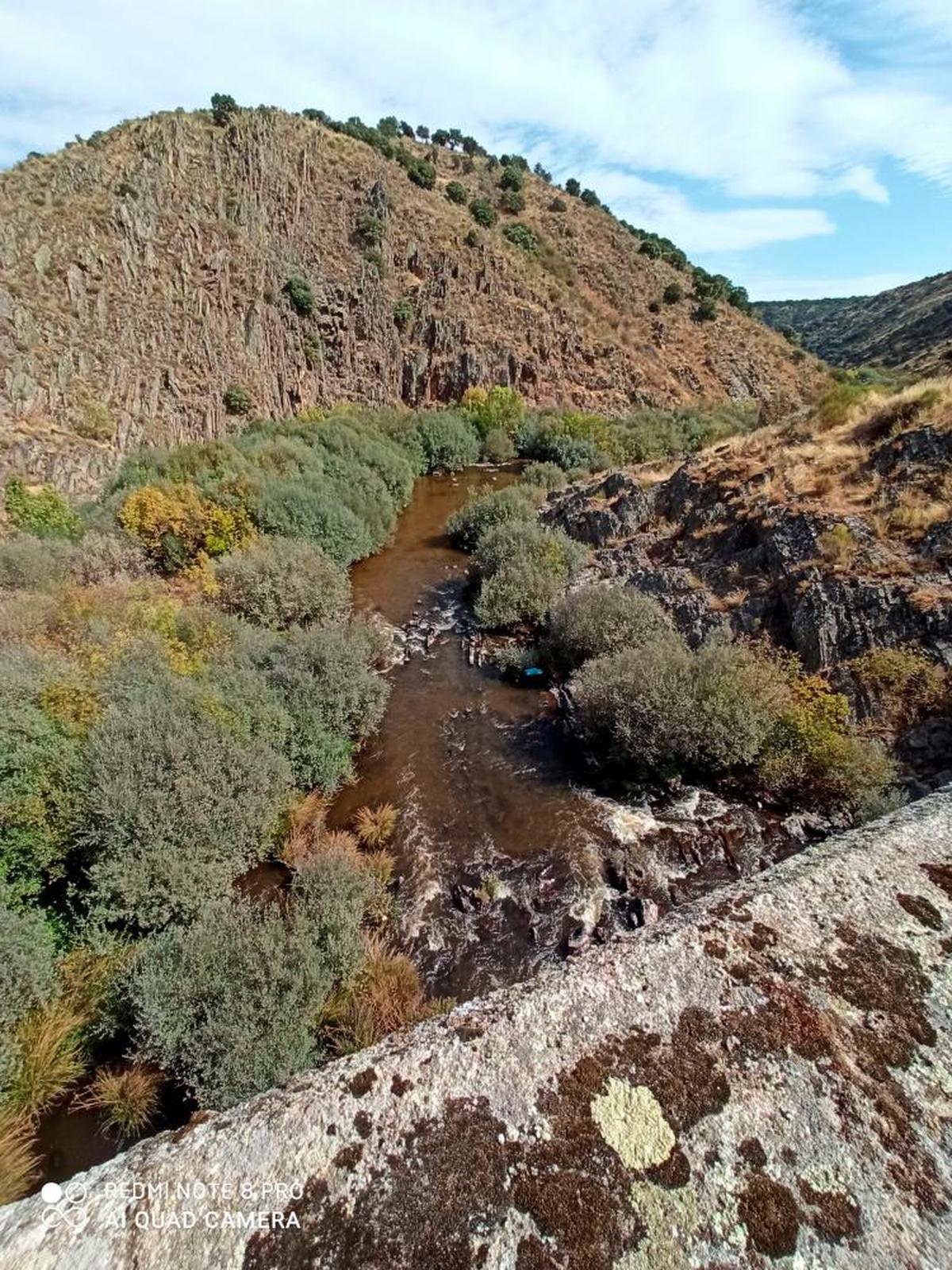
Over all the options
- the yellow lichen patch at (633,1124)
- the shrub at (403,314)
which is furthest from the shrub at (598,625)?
the shrub at (403,314)

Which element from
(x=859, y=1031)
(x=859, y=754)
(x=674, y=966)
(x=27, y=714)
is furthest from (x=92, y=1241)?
(x=859, y=754)

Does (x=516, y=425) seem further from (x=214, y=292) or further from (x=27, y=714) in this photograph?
(x=27, y=714)

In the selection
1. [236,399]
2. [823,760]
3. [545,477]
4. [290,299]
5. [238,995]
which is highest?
[290,299]

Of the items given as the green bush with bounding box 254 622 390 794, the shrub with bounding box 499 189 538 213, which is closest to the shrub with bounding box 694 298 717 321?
the shrub with bounding box 499 189 538 213

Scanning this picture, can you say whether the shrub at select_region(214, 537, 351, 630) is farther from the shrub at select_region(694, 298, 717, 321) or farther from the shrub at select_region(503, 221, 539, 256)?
the shrub at select_region(694, 298, 717, 321)

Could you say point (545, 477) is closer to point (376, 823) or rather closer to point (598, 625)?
point (598, 625)

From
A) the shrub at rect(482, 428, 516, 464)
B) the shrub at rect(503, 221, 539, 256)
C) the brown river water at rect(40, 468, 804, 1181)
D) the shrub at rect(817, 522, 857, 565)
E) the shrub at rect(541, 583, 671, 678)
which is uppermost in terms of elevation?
the shrub at rect(503, 221, 539, 256)

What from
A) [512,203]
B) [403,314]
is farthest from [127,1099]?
[512,203]
